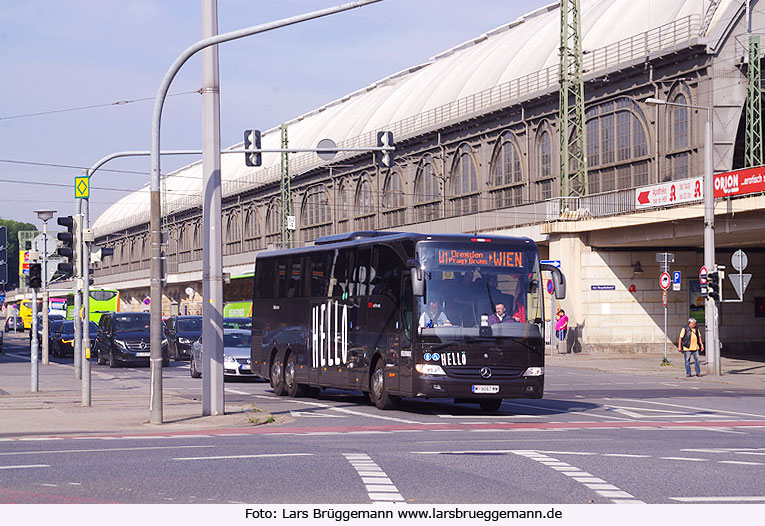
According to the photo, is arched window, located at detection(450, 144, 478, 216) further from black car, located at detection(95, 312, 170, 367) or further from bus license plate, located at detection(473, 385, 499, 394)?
bus license plate, located at detection(473, 385, 499, 394)

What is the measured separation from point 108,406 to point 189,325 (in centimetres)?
2337

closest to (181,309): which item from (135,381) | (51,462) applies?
(135,381)

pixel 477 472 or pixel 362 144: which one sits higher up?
pixel 362 144

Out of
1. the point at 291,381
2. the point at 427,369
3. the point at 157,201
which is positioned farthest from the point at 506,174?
the point at 157,201

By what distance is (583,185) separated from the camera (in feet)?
169

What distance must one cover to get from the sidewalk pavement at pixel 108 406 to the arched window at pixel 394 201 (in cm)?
3058

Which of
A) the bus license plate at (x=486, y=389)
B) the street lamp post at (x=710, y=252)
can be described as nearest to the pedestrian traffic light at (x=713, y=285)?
the street lamp post at (x=710, y=252)

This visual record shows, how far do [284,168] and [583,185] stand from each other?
27943 millimetres

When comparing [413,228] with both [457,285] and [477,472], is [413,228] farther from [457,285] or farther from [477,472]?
[477,472]

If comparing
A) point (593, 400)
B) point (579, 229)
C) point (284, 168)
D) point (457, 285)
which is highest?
point (284, 168)

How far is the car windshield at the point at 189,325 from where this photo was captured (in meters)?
46.3

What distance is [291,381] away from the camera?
26.1 metres

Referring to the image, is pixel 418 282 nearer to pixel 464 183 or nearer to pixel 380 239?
pixel 380 239
